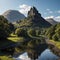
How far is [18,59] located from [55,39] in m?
72.9

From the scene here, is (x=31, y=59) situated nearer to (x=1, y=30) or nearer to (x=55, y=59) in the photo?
(x=55, y=59)

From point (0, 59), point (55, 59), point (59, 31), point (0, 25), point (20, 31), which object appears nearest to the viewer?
point (0, 59)

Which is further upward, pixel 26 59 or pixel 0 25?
pixel 0 25

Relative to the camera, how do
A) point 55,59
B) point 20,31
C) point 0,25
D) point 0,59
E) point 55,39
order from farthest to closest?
point 20,31, point 55,39, point 0,25, point 55,59, point 0,59

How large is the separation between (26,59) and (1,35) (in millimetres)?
54334

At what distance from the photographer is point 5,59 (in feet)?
205

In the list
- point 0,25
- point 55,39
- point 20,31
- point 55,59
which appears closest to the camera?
point 55,59

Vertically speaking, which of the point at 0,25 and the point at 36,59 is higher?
the point at 0,25

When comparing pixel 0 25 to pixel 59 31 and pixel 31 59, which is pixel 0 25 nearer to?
pixel 59 31

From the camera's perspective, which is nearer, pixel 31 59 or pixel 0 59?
pixel 0 59

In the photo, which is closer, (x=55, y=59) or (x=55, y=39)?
(x=55, y=59)

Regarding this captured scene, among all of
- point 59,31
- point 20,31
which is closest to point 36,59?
point 59,31

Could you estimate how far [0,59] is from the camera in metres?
60.9

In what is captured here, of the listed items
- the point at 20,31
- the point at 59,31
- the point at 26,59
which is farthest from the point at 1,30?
the point at 20,31
